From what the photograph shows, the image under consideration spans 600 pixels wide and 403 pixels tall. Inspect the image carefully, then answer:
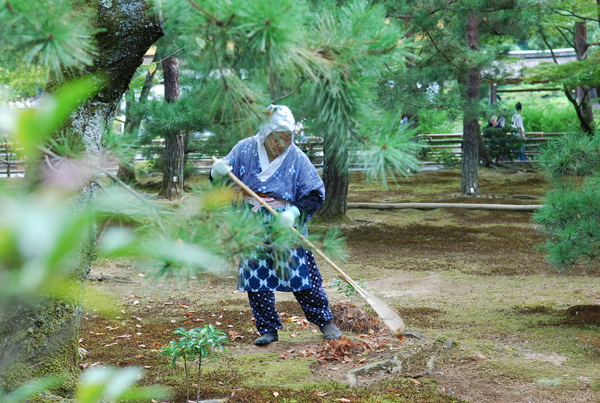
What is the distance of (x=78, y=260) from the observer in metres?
2.69

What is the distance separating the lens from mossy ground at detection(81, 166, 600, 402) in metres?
3.43

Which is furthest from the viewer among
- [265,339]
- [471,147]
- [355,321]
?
[471,147]

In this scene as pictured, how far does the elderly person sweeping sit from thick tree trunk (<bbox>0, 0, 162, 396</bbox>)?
3.52 ft

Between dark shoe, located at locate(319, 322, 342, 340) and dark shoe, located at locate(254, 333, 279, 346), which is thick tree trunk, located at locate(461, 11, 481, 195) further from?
dark shoe, located at locate(254, 333, 279, 346)

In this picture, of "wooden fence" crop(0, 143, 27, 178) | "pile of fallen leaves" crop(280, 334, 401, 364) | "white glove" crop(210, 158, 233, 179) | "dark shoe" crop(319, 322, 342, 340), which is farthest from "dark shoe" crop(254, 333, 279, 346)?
"wooden fence" crop(0, 143, 27, 178)

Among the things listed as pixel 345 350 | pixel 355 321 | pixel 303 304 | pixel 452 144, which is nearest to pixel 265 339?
pixel 303 304

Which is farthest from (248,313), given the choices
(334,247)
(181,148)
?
(181,148)

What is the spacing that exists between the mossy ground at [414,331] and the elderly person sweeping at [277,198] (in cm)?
27

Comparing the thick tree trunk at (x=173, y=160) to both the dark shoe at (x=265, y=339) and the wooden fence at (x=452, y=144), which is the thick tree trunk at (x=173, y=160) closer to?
the dark shoe at (x=265, y=339)

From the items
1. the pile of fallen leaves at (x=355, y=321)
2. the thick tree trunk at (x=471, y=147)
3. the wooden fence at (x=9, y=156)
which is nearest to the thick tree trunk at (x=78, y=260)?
the wooden fence at (x=9, y=156)

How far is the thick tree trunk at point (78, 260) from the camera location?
2639mm

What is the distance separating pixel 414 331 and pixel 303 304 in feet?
2.73

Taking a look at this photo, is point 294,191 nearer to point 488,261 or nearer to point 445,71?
point 488,261

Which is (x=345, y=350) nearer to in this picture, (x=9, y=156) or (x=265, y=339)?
(x=265, y=339)
